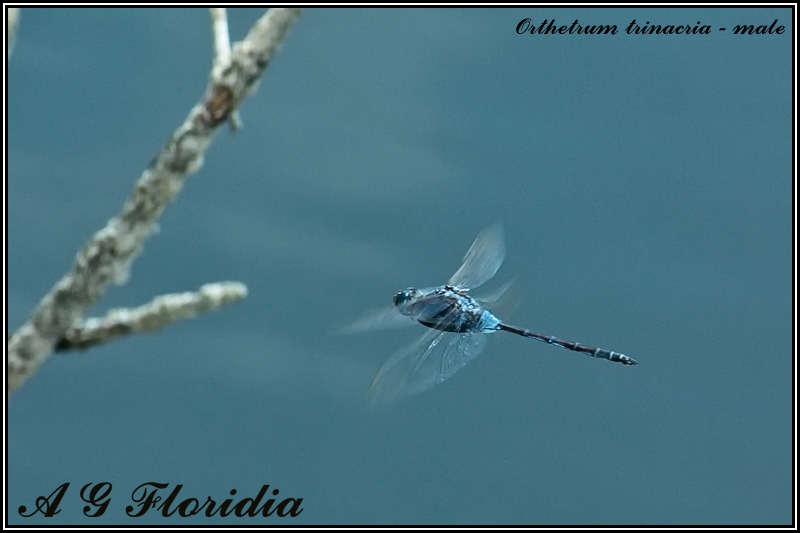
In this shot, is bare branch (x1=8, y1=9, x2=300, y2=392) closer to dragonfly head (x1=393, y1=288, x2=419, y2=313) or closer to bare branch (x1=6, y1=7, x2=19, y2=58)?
bare branch (x1=6, y1=7, x2=19, y2=58)

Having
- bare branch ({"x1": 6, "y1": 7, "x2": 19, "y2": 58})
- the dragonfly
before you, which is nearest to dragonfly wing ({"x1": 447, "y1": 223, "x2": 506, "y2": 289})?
the dragonfly

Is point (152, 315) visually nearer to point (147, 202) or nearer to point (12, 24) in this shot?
point (147, 202)

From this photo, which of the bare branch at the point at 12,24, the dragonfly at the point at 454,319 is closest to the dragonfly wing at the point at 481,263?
the dragonfly at the point at 454,319

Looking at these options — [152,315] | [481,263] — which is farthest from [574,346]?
[152,315]

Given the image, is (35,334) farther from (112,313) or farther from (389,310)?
(389,310)

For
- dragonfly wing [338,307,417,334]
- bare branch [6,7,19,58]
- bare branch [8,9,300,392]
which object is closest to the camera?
bare branch [8,9,300,392]

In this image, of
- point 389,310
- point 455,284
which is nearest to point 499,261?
point 455,284

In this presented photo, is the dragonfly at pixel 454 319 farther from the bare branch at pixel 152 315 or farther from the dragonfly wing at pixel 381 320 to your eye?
the bare branch at pixel 152 315

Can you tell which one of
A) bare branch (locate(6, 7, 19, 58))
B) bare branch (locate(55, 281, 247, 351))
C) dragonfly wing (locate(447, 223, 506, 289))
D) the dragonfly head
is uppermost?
dragonfly wing (locate(447, 223, 506, 289))
